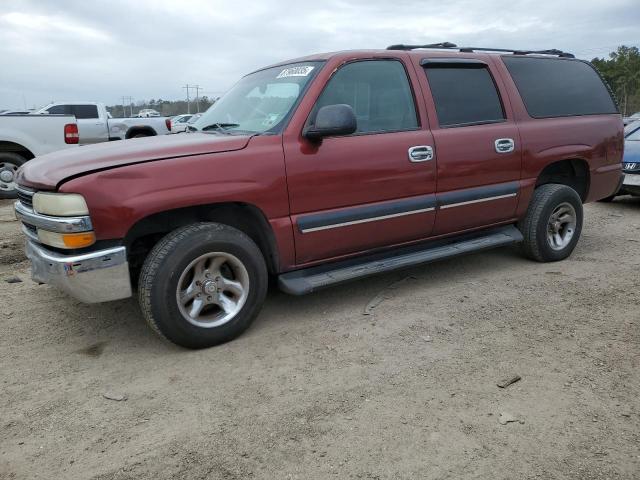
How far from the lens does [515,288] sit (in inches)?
173

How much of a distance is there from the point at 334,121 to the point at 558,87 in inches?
111

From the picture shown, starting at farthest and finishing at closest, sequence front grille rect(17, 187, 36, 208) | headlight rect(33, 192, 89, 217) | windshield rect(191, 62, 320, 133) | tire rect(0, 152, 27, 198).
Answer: tire rect(0, 152, 27, 198) → windshield rect(191, 62, 320, 133) → front grille rect(17, 187, 36, 208) → headlight rect(33, 192, 89, 217)

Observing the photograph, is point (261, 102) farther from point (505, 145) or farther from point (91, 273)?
point (505, 145)

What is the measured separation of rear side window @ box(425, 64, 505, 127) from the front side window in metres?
0.28

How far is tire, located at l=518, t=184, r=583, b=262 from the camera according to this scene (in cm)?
491

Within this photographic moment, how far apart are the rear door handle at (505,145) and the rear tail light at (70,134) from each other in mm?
7544

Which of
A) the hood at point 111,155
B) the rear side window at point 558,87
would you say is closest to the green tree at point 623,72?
the rear side window at point 558,87

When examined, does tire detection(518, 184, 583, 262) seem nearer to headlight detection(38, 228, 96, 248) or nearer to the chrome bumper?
the chrome bumper

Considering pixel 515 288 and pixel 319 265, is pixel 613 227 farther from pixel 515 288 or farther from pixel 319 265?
pixel 319 265

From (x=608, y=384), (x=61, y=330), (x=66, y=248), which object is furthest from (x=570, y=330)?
(x=61, y=330)

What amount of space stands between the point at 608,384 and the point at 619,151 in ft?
11.3

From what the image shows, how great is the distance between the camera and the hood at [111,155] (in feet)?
9.96

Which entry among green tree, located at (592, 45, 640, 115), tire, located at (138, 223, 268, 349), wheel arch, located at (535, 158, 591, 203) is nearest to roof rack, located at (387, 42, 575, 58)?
wheel arch, located at (535, 158, 591, 203)

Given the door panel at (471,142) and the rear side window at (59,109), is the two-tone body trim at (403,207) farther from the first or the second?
the rear side window at (59,109)
